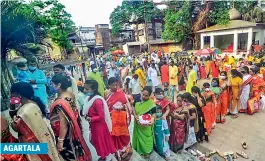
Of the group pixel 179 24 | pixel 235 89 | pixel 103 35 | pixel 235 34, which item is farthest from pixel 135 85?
pixel 103 35

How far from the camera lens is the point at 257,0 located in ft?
84.4

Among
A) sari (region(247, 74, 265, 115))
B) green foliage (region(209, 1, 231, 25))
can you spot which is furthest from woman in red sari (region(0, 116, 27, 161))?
green foliage (region(209, 1, 231, 25))

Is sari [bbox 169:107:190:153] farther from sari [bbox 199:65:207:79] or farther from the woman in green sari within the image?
sari [bbox 199:65:207:79]

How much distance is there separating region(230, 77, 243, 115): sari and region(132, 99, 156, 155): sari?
10.8 ft

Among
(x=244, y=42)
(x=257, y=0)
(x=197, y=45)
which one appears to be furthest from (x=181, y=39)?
(x=257, y=0)

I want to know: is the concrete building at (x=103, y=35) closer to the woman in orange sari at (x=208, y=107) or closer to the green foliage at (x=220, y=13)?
the green foliage at (x=220, y=13)

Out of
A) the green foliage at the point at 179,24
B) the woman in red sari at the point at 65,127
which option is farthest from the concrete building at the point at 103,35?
the woman in red sari at the point at 65,127

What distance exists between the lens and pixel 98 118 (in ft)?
9.57

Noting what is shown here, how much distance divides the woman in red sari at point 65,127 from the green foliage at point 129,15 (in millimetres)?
25651

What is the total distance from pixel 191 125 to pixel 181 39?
21484 mm

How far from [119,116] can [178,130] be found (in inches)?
45.7

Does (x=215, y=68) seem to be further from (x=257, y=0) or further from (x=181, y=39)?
(x=257, y=0)

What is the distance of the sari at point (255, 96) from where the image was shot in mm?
5867

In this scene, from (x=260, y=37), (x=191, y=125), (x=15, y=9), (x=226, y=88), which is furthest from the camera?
(x=260, y=37)
